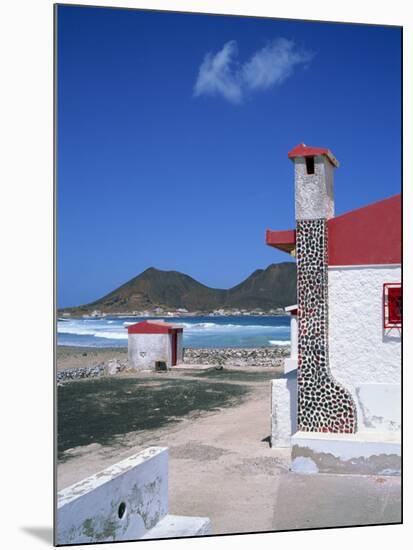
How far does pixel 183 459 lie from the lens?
7957 millimetres

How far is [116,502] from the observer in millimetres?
4797

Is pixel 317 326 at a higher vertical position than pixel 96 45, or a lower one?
lower

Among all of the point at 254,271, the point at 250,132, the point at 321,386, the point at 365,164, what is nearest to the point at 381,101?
the point at 365,164

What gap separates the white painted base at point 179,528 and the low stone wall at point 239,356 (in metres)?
5.09

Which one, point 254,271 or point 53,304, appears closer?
point 53,304

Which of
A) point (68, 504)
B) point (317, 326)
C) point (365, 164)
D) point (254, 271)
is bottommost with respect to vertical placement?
point (68, 504)

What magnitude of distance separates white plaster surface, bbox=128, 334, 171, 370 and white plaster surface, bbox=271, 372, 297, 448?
5.86 m

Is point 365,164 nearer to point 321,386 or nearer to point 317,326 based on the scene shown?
point 317,326

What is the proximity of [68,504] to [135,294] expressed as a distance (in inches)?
146

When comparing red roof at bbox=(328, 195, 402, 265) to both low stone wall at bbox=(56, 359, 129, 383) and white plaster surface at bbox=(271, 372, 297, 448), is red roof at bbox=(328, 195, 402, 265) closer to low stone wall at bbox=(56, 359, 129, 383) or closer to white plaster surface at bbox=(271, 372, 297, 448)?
white plaster surface at bbox=(271, 372, 297, 448)

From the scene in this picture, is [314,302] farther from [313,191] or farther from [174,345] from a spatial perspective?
[174,345]

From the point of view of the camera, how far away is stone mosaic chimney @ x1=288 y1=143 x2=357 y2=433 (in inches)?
280

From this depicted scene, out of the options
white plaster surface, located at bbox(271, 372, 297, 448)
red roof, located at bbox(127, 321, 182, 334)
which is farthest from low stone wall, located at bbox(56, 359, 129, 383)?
white plaster surface, located at bbox(271, 372, 297, 448)

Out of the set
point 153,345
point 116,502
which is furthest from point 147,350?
point 116,502
